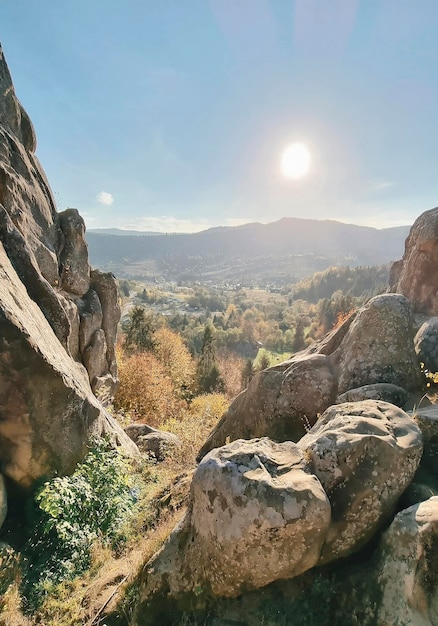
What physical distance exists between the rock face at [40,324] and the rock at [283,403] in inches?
202

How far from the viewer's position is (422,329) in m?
12.6

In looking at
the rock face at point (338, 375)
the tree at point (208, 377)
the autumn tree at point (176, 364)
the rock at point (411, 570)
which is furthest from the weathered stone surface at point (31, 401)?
the tree at point (208, 377)

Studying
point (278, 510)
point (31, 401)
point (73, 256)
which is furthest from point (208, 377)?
point (278, 510)

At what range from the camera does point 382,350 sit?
38.8 ft

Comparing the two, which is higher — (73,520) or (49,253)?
(49,253)

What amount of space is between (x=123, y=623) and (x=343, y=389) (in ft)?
29.0

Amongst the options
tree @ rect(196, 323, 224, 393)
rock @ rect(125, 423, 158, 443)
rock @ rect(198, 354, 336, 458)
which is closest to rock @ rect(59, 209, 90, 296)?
rock @ rect(125, 423, 158, 443)

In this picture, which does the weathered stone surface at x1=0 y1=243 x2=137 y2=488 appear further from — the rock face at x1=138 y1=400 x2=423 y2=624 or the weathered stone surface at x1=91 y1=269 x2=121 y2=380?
the weathered stone surface at x1=91 y1=269 x2=121 y2=380

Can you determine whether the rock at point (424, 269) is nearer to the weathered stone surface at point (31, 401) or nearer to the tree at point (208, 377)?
the weathered stone surface at point (31, 401)

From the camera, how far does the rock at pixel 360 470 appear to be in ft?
A: 18.8

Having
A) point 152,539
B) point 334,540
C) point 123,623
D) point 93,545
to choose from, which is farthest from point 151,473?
point 334,540

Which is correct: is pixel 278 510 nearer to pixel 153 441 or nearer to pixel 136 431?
pixel 153 441

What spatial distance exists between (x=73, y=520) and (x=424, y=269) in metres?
16.6

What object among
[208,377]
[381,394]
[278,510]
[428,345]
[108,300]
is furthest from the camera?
[208,377]
